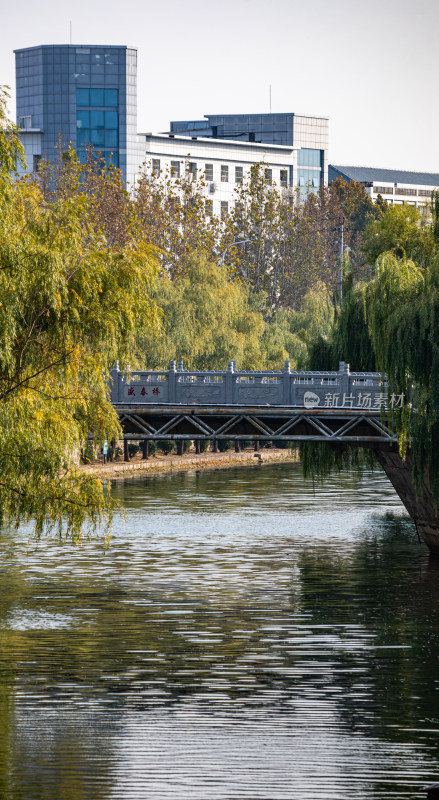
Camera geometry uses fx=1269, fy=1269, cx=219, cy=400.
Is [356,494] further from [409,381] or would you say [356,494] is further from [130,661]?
[130,661]

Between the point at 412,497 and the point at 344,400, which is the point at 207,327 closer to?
the point at 412,497

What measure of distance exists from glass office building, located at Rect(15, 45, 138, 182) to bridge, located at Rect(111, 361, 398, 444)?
73108mm

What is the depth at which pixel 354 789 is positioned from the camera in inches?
648

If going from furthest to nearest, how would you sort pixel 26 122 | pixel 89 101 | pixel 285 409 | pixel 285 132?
pixel 285 132 < pixel 26 122 < pixel 89 101 < pixel 285 409

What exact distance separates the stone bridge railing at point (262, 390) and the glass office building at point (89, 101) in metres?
73.3

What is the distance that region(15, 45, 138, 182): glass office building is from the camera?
109m

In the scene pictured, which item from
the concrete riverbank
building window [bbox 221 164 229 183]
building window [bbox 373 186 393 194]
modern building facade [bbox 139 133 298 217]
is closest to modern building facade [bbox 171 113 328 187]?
modern building facade [bbox 139 133 298 217]

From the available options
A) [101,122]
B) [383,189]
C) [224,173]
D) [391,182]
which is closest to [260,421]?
[101,122]

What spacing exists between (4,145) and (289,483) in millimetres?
37426

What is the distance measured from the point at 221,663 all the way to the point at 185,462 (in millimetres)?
42591

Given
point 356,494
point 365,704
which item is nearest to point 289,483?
point 356,494

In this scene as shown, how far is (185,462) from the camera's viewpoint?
66812 millimetres

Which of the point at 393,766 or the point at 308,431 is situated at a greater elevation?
the point at 308,431

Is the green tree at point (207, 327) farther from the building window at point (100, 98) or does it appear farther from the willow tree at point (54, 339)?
the building window at point (100, 98)
